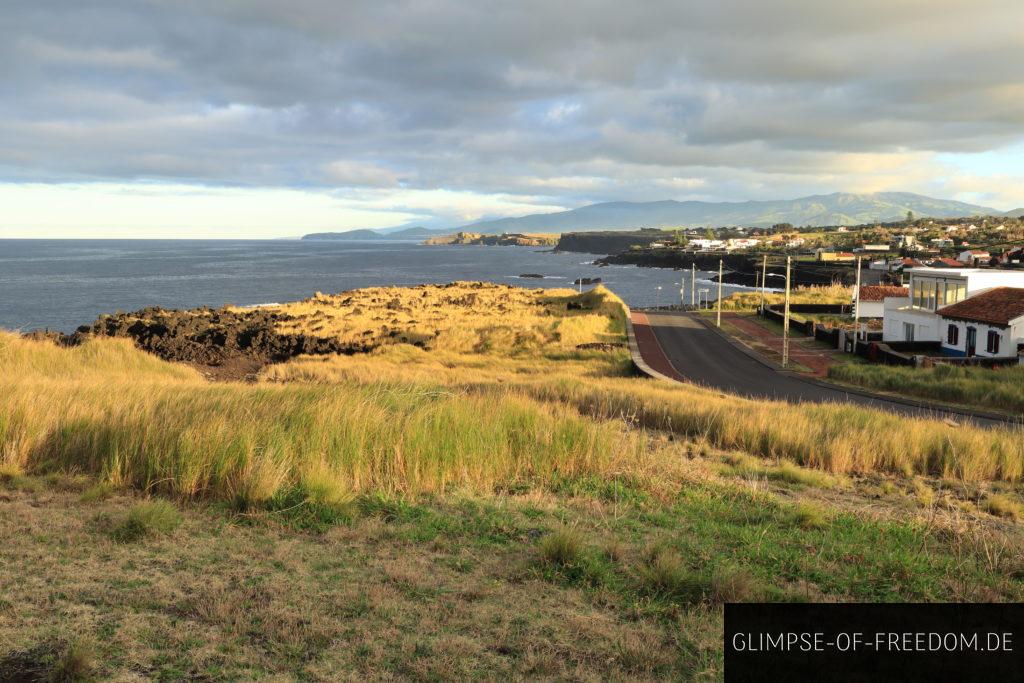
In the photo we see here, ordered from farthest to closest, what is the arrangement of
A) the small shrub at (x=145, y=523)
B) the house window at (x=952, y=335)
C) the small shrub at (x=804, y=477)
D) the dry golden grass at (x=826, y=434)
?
the house window at (x=952, y=335) < the dry golden grass at (x=826, y=434) < the small shrub at (x=804, y=477) < the small shrub at (x=145, y=523)

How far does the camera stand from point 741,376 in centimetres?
3516

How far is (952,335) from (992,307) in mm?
3647

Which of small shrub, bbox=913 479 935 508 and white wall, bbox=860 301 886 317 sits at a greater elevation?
small shrub, bbox=913 479 935 508

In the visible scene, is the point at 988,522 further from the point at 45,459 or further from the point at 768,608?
the point at 45,459

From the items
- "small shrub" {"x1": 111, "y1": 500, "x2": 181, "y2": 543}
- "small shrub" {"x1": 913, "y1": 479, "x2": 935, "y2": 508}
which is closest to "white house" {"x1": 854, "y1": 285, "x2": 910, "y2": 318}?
"small shrub" {"x1": 913, "y1": 479, "x2": 935, "y2": 508}

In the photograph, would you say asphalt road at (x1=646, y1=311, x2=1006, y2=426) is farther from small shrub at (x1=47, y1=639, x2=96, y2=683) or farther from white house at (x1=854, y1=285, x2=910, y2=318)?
small shrub at (x1=47, y1=639, x2=96, y2=683)

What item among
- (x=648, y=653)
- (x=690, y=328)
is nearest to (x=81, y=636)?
(x=648, y=653)

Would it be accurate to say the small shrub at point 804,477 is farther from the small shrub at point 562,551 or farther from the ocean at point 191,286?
the ocean at point 191,286

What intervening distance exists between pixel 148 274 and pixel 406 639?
172m

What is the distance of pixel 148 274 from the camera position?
15688 centimetres

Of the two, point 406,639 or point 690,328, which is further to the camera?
point 690,328

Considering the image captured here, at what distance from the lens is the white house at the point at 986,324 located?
36938mm

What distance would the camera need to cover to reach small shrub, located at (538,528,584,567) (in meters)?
6.56

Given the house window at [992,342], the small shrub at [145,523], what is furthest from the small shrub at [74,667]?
the house window at [992,342]
